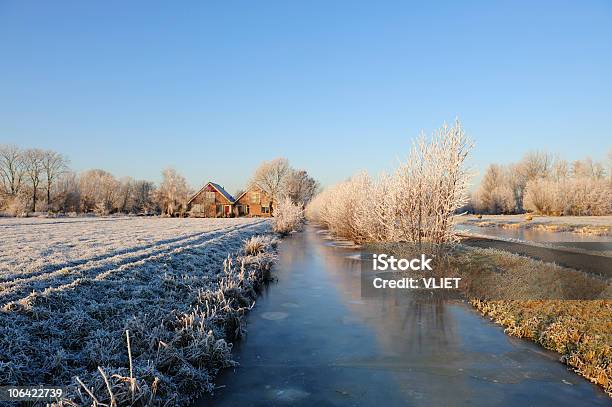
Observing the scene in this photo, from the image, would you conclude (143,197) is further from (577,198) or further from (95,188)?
(577,198)

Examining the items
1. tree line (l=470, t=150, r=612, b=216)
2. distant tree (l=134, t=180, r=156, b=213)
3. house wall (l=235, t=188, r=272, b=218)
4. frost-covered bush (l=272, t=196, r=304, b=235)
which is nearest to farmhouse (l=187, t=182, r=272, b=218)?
house wall (l=235, t=188, r=272, b=218)

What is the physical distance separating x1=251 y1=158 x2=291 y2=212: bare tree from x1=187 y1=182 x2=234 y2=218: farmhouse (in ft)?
24.8

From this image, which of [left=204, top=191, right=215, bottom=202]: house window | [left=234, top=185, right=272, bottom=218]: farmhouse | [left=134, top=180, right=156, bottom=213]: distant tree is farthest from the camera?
[left=134, top=180, right=156, bottom=213]: distant tree

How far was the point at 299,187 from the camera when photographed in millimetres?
→ 72438

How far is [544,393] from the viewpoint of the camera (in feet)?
18.2

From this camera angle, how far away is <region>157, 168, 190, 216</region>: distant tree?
2424 inches

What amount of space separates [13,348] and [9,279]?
3.41 metres

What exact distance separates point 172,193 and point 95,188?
19073 millimetres

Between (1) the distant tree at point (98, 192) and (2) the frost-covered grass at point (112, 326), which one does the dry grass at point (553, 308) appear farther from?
(1) the distant tree at point (98, 192)

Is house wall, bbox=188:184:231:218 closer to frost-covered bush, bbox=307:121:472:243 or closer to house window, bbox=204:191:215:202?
house window, bbox=204:191:215:202

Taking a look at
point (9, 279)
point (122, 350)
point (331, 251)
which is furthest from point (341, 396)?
point (331, 251)

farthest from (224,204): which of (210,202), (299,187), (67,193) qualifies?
(67,193)

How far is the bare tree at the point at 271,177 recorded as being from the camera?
6862 cm

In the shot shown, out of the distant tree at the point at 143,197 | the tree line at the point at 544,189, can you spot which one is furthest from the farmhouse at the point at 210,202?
the tree line at the point at 544,189
